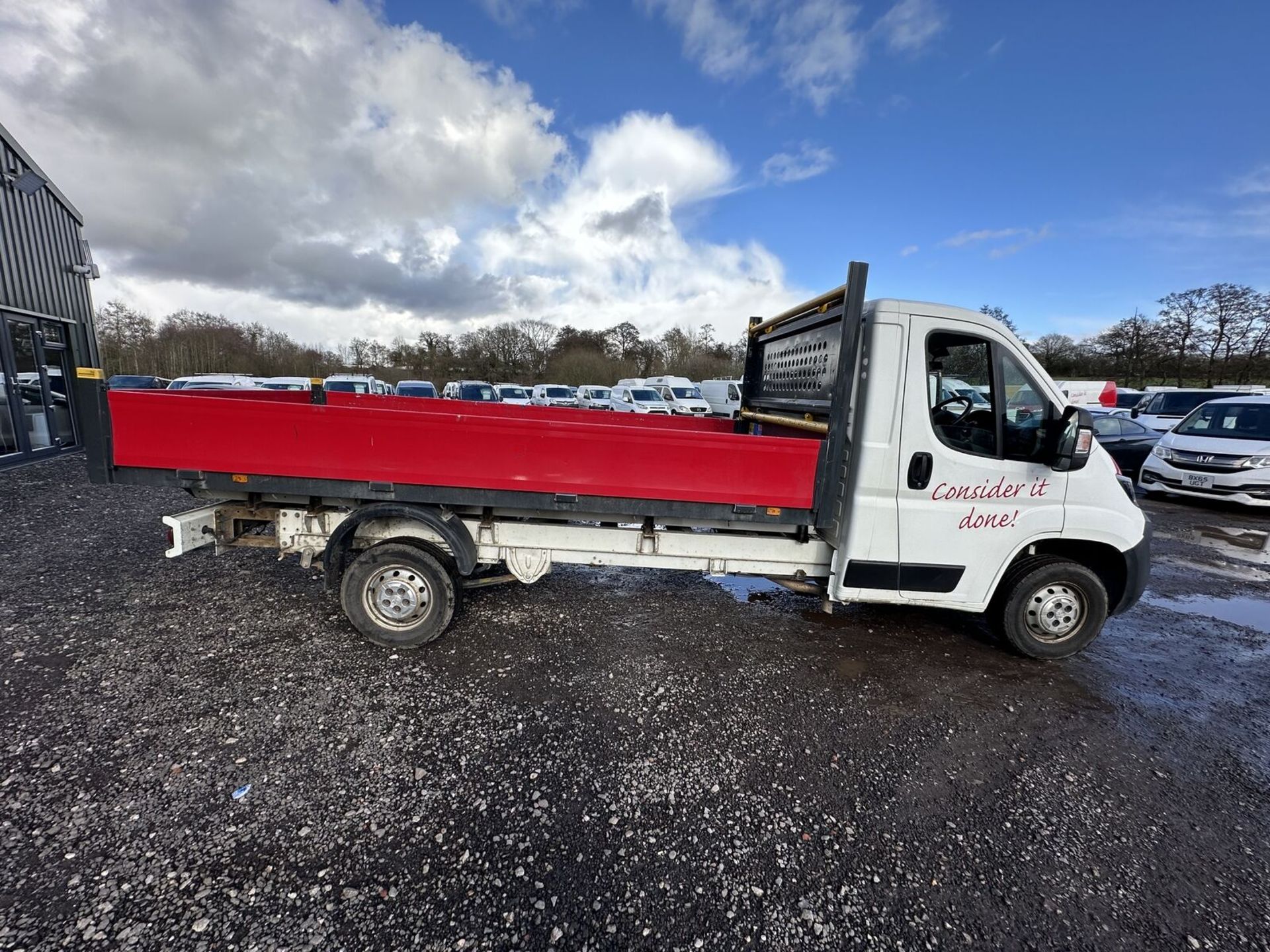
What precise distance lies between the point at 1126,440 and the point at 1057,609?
10960mm

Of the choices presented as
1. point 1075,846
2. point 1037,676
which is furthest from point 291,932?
point 1037,676

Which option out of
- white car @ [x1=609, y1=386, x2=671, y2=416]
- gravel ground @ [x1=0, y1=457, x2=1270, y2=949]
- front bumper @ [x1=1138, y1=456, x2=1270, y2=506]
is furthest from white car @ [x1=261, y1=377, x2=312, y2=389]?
front bumper @ [x1=1138, y1=456, x2=1270, y2=506]

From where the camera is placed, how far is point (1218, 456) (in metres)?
8.85

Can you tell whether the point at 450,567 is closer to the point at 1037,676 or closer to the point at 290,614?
the point at 290,614

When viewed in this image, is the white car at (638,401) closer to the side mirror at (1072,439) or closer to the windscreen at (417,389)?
the windscreen at (417,389)

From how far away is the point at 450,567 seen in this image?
3.87 meters

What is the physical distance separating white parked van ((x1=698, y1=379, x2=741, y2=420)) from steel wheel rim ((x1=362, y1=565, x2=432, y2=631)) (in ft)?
66.4

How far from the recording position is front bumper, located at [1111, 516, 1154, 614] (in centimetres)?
373

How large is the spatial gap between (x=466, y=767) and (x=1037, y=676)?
149 inches

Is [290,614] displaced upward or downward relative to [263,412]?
downward

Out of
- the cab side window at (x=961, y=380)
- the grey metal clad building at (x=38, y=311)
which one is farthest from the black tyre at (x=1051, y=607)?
the grey metal clad building at (x=38, y=311)

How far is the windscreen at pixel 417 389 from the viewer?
19.6m

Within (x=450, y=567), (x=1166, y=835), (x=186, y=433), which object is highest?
(x=186, y=433)

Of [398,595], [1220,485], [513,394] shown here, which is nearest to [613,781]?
[398,595]
